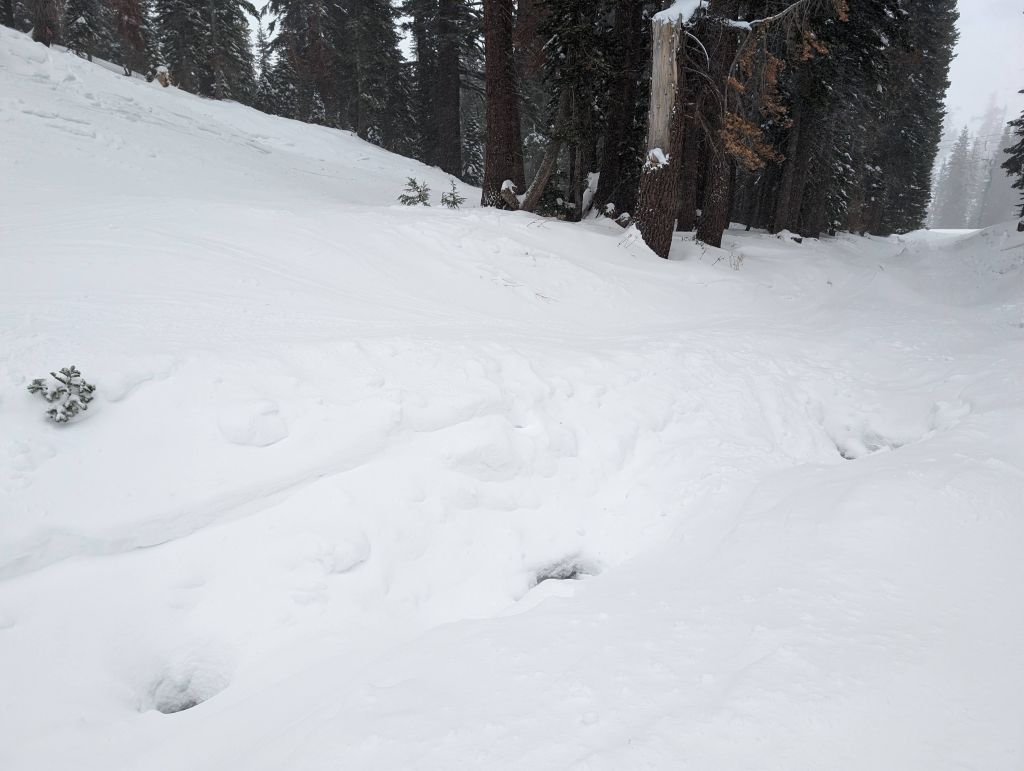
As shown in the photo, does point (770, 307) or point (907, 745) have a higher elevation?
point (770, 307)

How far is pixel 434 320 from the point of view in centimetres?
550

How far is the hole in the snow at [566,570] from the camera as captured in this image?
3.43m

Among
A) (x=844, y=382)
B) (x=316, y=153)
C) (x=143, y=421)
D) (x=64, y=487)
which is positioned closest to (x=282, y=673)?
(x=64, y=487)

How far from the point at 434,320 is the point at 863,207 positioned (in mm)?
27070

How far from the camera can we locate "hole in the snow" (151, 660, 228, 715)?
2471 mm

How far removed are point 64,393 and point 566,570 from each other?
340 cm

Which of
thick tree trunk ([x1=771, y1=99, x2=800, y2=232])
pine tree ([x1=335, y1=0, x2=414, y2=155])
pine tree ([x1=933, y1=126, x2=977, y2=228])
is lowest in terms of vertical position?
thick tree trunk ([x1=771, y1=99, x2=800, y2=232])

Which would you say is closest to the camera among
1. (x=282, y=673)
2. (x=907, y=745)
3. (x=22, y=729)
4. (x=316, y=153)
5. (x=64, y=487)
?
(x=907, y=745)

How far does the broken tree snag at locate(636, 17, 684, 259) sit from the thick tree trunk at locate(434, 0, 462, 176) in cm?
1136

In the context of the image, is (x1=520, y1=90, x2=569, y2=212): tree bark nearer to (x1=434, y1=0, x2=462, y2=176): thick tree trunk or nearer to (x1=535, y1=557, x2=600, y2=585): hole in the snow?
(x1=535, y1=557, x2=600, y2=585): hole in the snow

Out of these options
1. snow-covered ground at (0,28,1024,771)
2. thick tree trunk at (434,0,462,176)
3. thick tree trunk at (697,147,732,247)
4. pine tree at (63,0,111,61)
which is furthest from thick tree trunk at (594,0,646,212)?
pine tree at (63,0,111,61)

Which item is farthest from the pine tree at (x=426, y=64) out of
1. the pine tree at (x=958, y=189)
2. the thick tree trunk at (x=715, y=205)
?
the pine tree at (x=958, y=189)

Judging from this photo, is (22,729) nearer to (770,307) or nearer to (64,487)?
(64,487)

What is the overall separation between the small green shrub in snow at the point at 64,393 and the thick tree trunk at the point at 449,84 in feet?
56.8
